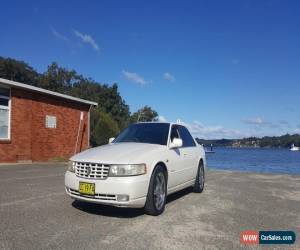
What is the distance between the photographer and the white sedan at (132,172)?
18.6ft

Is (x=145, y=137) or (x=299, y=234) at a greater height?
(x=145, y=137)

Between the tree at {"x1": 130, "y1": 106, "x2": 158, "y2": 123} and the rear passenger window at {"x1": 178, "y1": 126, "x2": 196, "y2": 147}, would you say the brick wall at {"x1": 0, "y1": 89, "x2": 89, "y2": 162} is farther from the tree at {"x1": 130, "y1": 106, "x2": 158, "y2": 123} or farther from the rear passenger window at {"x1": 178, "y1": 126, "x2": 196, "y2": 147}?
the tree at {"x1": 130, "y1": 106, "x2": 158, "y2": 123}

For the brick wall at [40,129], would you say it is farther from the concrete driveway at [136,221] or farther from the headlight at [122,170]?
the headlight at [122,170]

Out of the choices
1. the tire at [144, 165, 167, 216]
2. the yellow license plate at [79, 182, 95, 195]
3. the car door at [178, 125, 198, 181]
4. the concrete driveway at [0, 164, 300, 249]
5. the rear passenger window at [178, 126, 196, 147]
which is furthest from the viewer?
the rear passenger window at [178, 126, 196, 147]

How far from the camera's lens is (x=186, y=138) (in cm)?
859

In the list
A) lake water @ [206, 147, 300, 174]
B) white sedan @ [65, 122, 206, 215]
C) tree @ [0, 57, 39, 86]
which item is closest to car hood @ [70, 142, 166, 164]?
white sedan @ [65, 122, 206, 215]

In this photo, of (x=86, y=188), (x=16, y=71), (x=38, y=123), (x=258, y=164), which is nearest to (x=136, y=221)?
(x=86, y=188)

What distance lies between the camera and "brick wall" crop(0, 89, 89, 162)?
1736cm

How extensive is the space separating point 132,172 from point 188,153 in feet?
8.54

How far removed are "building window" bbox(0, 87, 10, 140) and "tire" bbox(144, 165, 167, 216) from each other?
12.4 meters

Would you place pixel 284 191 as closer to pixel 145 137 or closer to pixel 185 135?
pixel 185 135

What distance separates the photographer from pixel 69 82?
72.1 meters

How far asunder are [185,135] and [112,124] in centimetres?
3282

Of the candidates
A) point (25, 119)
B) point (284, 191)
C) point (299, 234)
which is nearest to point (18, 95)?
point (25, 119)
